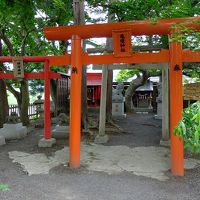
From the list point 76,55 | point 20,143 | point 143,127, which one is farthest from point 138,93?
point 76,55

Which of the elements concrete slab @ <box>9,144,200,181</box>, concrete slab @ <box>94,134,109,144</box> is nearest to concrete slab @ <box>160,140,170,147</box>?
concrete slab @ <box>9,144,200,181</box>

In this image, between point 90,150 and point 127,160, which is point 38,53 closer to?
point 90,150

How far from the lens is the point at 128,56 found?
7383 millimetres

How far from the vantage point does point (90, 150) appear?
384 inches

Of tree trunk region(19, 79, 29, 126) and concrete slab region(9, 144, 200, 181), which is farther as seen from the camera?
tree trunk region(19, 79, 29, 126)

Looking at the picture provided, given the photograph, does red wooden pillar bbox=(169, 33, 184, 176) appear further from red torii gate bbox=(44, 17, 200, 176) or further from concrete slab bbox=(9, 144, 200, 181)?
concrete slab bbox=(9, 144, 200, 181)

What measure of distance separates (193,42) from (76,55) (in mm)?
2825

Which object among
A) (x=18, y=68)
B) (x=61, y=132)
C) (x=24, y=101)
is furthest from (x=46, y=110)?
(x=24, y=101)

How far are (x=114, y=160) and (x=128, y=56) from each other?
2920 mm

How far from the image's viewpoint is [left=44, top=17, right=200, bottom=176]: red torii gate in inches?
276

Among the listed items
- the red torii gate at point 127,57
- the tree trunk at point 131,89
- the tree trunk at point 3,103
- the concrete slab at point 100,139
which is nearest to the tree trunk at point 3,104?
the tree trunk at point 3,103

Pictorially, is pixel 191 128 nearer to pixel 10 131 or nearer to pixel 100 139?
pixel 100 139

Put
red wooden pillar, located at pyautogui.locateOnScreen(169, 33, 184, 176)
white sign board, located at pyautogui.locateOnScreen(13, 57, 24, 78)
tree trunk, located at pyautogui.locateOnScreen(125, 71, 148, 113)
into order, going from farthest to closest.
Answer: tree trunk, located at pyautogui.locateOnScreen(125, 71, 148, 113) → white sign board, located at pyautogui.locateOnScreen(13, 57, 24, 78) → red wooden pillar, located at pyautogui.locateOnScreen(169, 33, 184, 176)

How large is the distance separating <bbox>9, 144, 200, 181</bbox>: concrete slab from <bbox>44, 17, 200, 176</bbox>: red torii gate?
0.59 meters
